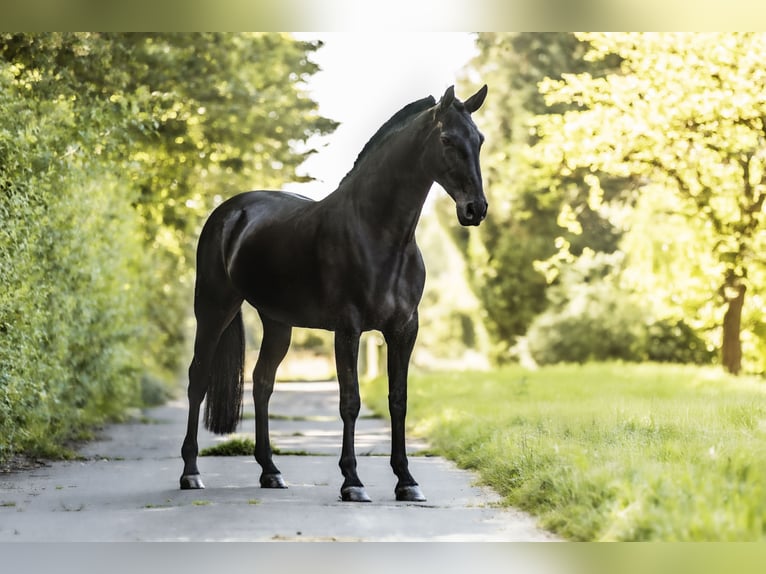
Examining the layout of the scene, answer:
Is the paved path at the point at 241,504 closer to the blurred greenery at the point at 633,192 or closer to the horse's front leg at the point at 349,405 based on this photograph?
the horse's front leg at the point at 349,405

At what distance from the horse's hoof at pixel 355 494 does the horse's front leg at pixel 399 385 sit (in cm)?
18

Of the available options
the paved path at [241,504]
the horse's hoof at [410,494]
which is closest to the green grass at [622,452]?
the paved path at [241,504]

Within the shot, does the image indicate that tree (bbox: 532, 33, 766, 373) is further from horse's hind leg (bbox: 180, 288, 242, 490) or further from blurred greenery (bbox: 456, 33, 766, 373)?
horse's hind leg (bbox: 180, 288, 242, 490)

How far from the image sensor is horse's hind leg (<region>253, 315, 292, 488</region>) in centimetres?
610

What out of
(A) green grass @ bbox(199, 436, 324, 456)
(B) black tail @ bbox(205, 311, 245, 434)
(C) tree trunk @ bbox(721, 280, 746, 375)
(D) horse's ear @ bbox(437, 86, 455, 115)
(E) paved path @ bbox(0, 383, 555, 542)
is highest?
(D) horse's ear @ bbox(437, 86, 455, 115)

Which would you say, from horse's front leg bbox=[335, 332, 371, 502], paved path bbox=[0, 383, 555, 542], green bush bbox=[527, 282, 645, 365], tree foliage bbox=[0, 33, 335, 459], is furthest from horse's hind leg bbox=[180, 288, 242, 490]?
green bush bbox=[527, 282, 645, 365]

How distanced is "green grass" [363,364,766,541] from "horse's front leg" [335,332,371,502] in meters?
0.76

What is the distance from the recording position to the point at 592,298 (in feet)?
57.1

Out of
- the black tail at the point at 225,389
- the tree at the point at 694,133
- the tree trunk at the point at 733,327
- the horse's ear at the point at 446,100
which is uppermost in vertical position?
the tree at the point at 694,133

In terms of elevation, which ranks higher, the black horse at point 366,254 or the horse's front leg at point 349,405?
the black horse at point 366,254

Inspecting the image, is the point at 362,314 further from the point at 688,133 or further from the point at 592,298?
the point at 592,298

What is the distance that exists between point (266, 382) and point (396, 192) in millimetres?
1504

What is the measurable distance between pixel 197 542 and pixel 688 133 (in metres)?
7.08

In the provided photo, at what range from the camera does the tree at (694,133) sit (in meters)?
9.48
